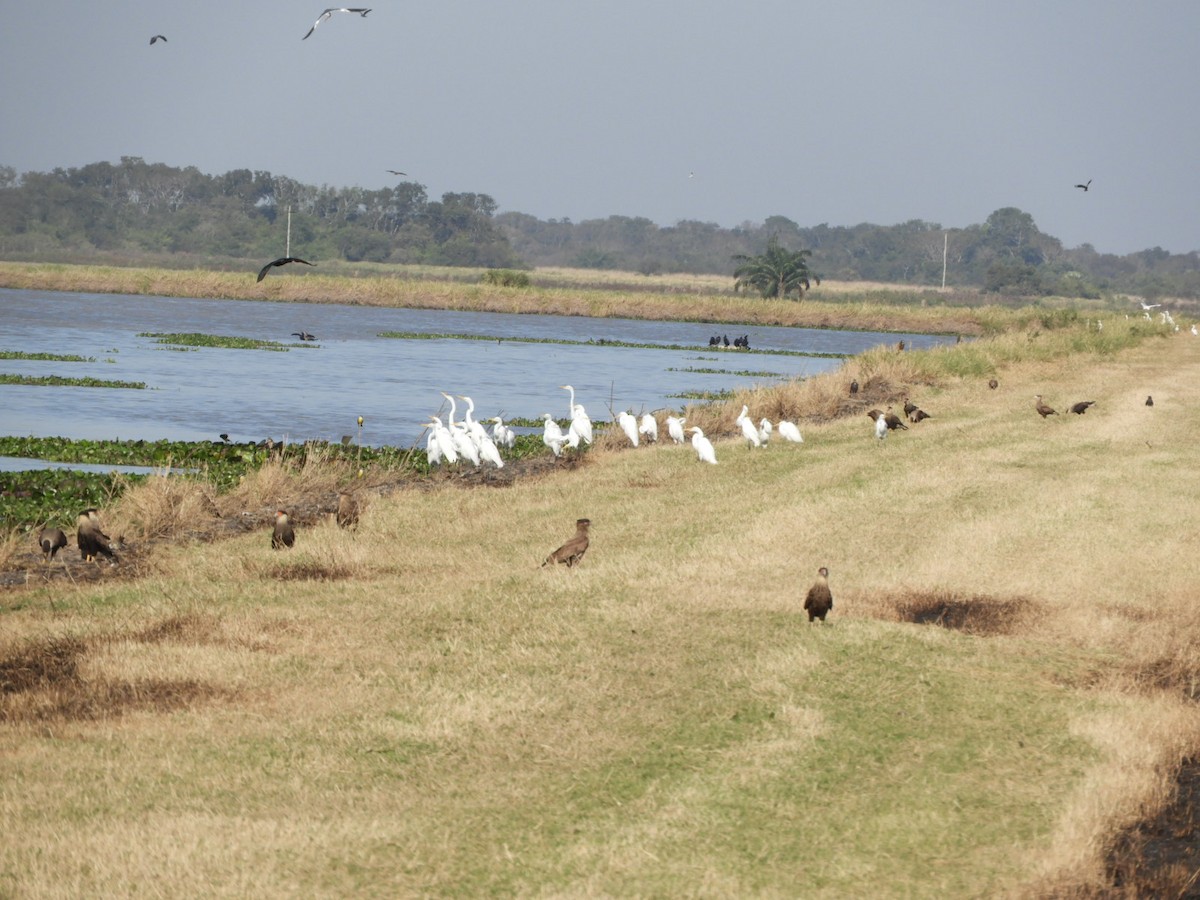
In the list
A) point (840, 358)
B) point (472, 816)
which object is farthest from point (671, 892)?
point (840, 358)

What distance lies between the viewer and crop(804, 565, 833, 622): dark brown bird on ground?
393 inches

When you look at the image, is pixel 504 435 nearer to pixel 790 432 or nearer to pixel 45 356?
pixel 790 432

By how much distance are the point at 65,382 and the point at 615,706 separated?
83.5 feet

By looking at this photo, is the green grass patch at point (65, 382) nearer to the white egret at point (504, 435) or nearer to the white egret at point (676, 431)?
the white egret at point (504, 435)

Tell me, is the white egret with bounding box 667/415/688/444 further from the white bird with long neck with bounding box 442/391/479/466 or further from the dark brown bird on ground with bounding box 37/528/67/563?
the dark brown bird on ground with bounding box 37/528/67/563

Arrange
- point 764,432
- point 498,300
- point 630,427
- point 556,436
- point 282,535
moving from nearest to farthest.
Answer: point 282,535, point 556,436, point 764,432, point 630,427, point 498,300

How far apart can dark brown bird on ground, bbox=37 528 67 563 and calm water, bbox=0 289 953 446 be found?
10893 millimetres

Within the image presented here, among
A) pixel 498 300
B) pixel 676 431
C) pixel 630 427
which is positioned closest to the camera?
pixel 630 427

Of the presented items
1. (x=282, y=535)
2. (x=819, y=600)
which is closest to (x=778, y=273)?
(x=282, y=535)

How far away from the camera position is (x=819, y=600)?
1000 centimetres

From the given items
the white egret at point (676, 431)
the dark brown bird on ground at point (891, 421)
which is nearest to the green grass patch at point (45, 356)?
the white egret at point (676, 431)

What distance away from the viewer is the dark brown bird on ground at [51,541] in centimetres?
1240

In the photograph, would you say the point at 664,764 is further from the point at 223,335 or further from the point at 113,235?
the point at 113,235

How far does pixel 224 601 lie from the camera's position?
424 inches
